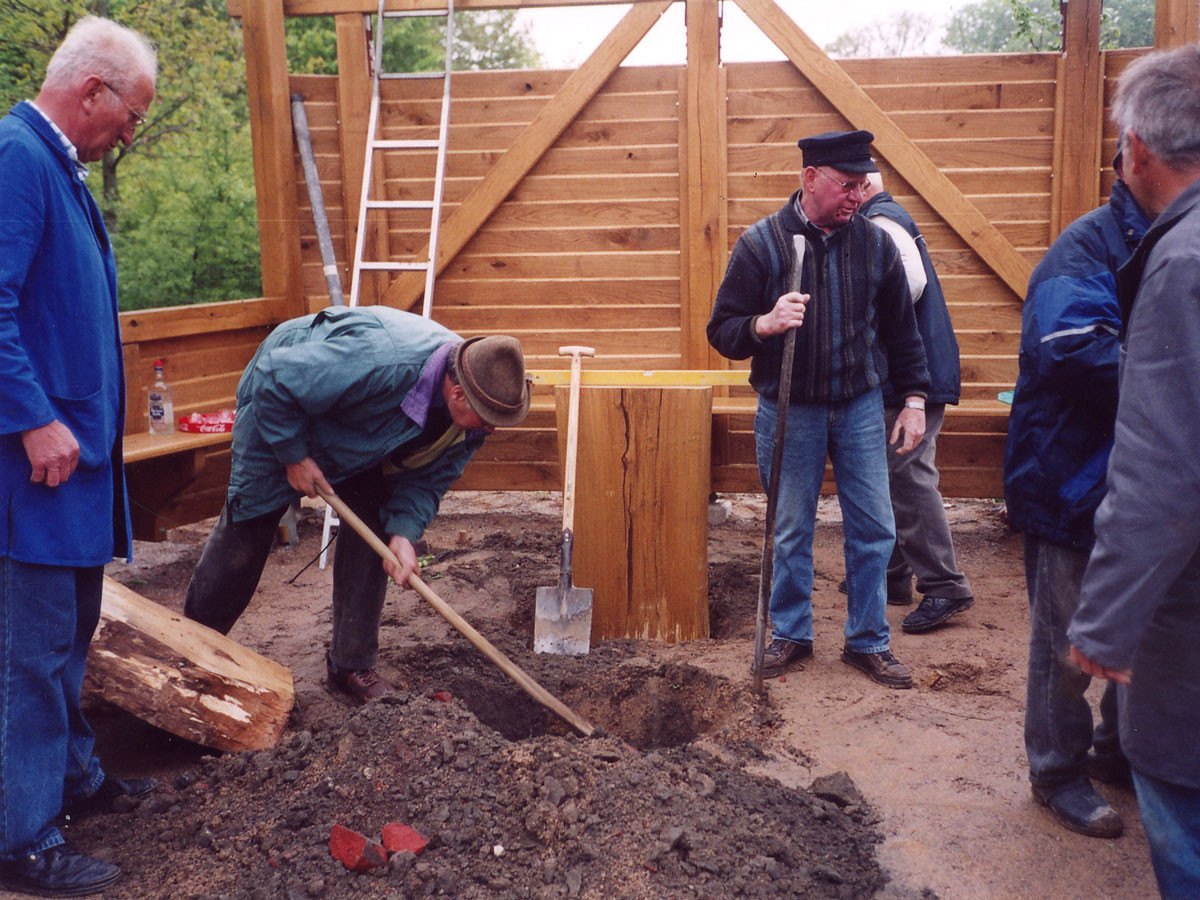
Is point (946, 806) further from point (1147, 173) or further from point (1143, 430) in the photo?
point (1147, 173)

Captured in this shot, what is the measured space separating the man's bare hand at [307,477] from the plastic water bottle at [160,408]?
107 inches

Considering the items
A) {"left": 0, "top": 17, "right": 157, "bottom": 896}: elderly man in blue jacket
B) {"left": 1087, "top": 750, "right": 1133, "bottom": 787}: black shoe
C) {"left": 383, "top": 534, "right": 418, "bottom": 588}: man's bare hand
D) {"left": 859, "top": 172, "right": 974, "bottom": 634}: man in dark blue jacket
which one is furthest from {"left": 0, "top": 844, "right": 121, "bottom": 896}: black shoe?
{"left": 859, "top": 172, "right": 974, "bottom": 634}: man in dark blue jacket

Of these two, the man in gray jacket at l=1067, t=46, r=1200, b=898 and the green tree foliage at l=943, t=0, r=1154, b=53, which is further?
the green tree foliage at l=943, t=0, r=1154, b=53

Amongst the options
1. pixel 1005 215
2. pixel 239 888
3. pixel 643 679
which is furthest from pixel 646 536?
pixel 1005 215

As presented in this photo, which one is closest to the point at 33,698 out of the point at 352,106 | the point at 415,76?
the point at 415,76

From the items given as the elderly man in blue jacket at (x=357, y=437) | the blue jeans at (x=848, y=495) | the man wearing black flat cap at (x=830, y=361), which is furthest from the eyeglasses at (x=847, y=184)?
the elderly man in blue jacket at (x=357, y=437)

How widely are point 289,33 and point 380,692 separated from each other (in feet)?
45.3

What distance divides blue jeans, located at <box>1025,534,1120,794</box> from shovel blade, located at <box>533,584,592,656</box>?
1.99 m

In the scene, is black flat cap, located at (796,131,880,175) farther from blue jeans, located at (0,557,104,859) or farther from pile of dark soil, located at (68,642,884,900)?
blue jeans, located at (0,557,104,859)

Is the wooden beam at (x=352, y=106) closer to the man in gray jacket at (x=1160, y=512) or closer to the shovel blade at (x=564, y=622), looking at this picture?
the shovel blade at (x=564, y=622)

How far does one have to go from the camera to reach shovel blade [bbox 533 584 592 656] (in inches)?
179

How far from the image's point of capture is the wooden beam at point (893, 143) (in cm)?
619

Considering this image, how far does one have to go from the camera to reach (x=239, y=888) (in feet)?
8.93

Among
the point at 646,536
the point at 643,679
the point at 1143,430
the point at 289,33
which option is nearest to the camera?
the point at 1143,430
